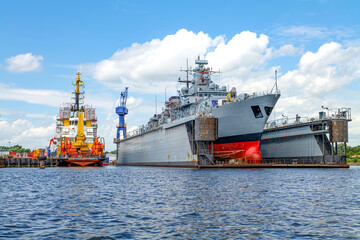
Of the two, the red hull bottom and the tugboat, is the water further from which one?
the tugboat

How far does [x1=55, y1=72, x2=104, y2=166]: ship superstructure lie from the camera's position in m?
88.8

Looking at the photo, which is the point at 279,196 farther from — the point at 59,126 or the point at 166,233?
the point at 59,126

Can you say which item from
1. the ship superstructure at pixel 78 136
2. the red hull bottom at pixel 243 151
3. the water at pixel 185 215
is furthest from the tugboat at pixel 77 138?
the water at pixel 185 215

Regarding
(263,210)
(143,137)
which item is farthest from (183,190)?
(143,137)

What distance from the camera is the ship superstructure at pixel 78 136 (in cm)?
8875

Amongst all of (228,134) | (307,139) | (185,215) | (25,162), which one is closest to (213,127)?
(228,134)

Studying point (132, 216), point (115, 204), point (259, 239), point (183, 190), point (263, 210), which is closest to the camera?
point (259, 239)

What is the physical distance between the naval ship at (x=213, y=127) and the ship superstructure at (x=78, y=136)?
1883 cm

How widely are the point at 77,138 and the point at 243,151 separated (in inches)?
1813

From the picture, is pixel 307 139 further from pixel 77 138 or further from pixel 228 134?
pixel 77 138

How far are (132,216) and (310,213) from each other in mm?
9390

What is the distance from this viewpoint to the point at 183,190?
31.2 metres

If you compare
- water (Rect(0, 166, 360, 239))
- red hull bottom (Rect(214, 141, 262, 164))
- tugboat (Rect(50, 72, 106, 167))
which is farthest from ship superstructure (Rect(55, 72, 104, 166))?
water (Rect(0, 166, 360, 239))

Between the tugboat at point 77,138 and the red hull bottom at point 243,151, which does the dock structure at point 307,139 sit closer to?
the red hull bottom at point 243,151
